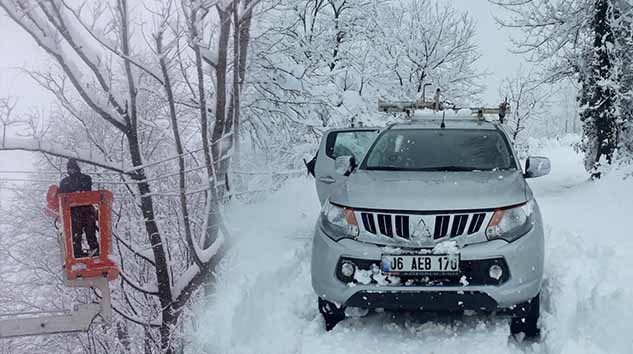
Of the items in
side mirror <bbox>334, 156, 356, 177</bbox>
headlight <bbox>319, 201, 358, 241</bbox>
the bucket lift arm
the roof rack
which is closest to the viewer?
headlight <bbox>319, 201, 358, 241</bbox>

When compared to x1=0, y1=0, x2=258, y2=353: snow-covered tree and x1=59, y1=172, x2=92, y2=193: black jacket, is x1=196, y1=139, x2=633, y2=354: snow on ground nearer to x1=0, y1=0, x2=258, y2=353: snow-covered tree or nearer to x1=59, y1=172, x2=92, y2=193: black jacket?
x1=59, y1=172, x2=92, y2=193: black jacket

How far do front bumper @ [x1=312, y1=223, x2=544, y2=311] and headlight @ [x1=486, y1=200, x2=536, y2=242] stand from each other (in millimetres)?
44

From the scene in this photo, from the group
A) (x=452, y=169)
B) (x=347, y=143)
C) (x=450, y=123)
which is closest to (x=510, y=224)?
(x=452, y=169)

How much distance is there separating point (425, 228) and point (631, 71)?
39.2 ft

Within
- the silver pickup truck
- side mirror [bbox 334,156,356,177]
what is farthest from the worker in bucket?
the silver pickup truck

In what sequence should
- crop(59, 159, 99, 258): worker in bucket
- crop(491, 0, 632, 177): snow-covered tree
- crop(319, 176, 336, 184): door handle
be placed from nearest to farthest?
1. crop(59, 159, 99, 258): worker in bucket
2. crop(319, 176, 336, 184): door handle
3. crop(491, 0, 632, 177): snow-covered tree

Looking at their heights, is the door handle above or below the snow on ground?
above

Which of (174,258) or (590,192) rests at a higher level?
(590,192)

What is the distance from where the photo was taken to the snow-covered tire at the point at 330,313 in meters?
4.39

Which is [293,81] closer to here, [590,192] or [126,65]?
[126,65]

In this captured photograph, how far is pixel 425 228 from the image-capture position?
413 cm

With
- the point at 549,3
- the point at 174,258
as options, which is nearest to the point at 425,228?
the point at 549,3

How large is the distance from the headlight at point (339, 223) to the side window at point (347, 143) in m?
2.80

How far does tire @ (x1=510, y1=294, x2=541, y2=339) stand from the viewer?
4184 mm
